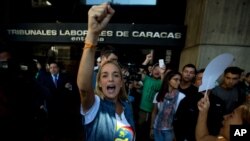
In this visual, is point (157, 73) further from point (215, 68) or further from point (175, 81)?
point (215, 68)

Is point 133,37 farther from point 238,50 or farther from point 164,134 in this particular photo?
point 164,134

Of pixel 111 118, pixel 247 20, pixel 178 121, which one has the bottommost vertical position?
pixel 178 121

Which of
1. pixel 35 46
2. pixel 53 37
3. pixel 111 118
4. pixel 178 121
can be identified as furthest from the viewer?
pixel 35 46

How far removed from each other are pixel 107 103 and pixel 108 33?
6.31 m

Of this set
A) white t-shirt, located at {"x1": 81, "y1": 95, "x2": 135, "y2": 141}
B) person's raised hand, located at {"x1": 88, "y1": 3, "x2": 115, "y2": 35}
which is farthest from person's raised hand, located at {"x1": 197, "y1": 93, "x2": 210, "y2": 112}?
person's raised hand, located at {"x1": 88, "y1": 3, "x2": 115, "y2": 35}

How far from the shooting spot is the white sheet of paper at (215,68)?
64.6 inches

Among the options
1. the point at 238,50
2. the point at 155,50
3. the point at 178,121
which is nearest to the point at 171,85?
the point at 178,121

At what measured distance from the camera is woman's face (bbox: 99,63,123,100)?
1.58 meters

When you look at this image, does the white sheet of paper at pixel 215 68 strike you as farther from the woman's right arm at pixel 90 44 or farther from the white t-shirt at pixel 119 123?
the woman's right arm at pixel 90 44

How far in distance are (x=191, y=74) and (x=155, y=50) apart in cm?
526

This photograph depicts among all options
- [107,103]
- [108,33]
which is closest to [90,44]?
[107,103]

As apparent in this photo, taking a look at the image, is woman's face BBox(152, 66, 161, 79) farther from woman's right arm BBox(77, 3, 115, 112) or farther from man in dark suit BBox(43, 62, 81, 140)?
woman's right arm BBox(77, 3, 115, 112)

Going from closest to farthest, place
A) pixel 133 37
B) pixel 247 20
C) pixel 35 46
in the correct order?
pixel 247 20 → pixel 133 37 → pixel 35 46

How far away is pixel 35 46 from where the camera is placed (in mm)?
9969
